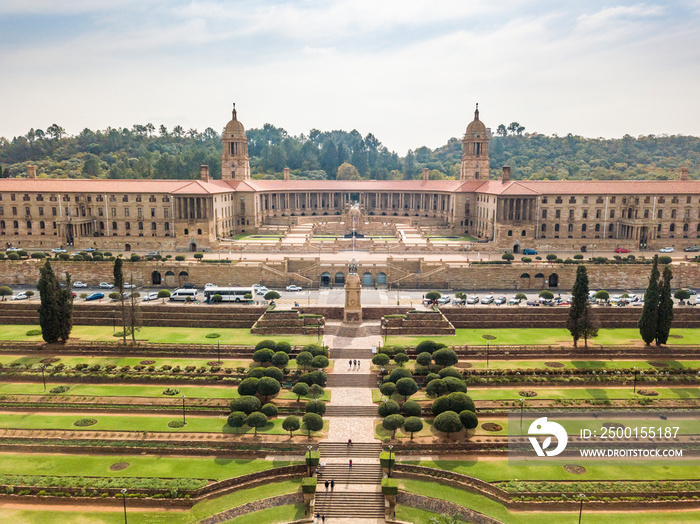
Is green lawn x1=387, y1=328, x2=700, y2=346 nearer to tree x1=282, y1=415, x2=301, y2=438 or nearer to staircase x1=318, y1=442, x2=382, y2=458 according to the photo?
staircase x1=318, y1=442, x2=382, y2=458

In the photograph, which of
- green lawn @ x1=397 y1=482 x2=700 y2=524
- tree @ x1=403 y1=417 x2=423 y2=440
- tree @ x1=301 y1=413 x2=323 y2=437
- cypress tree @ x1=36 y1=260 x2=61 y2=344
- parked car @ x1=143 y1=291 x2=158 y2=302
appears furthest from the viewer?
parked car @ x1=143 y1=291 x2=158 y2=302

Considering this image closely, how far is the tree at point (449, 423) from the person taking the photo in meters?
35.4

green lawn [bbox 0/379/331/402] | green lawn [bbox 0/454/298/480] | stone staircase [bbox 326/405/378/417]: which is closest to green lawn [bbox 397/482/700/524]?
stone staircase [bbox 326/405/378/417]

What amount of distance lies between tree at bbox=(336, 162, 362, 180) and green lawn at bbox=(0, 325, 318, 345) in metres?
96.8

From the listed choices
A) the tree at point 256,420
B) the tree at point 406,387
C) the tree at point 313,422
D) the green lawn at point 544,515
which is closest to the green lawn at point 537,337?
the tree at point 406,387

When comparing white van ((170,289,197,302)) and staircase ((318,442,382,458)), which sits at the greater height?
white van ((170,289,197,302))

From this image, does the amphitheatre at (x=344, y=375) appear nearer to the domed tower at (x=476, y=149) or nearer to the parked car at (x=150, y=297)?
the parked car at (x=150, y=297)

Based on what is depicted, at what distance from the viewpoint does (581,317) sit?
51.0 meters

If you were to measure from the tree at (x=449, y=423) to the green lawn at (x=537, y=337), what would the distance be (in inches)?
632

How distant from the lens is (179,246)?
273ft

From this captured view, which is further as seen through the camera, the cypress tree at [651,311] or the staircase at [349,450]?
the cypress tree at [651,311]

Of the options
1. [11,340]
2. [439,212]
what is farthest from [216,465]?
[439,212]

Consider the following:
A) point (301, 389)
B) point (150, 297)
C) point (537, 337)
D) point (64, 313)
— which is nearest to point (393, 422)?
point (301, 389)

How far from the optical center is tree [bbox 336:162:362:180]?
14900 centimetres
